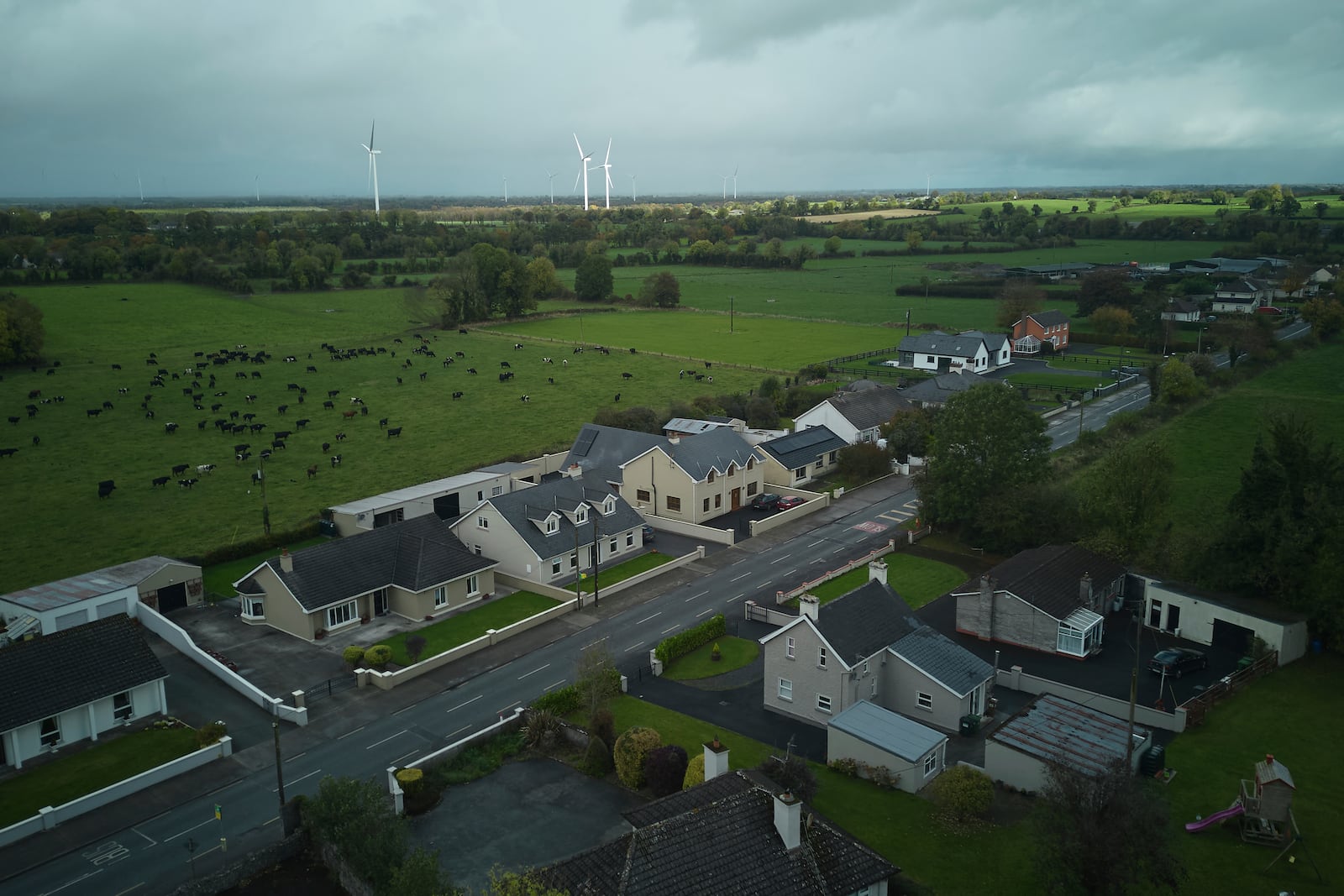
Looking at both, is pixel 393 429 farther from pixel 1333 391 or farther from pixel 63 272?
pixel 63 272

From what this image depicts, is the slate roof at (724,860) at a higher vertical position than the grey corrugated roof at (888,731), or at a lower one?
higher

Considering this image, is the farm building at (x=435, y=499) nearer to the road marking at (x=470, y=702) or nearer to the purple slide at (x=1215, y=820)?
the road marking at (x=470, y=702)

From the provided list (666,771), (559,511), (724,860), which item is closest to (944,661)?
(666,771)

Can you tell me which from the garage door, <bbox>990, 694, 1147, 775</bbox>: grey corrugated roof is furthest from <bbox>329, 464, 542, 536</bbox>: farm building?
the garage door

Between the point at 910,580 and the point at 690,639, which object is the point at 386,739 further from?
the point at 910,580

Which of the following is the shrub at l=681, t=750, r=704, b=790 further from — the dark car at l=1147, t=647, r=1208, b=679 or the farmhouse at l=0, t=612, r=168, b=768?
the farmhouse at l=0, t=612, r=168, b=768

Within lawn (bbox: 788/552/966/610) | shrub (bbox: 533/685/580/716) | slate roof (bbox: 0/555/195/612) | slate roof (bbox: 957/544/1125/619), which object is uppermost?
slate roof (bbox: 957/544/1125/619)

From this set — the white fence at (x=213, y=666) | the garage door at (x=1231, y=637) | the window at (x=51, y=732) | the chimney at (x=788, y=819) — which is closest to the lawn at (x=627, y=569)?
the white fence at (x=213, y=666)
